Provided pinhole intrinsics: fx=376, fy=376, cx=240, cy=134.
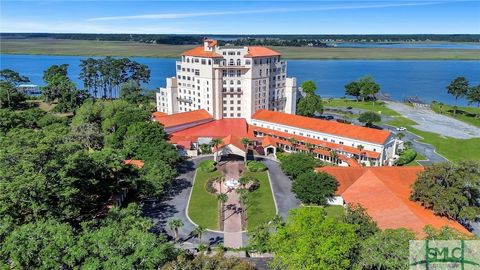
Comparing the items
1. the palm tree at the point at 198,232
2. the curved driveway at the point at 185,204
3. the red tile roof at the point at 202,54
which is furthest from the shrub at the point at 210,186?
the red tile roof at the point at 202,54

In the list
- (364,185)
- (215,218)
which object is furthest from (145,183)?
(364,185)

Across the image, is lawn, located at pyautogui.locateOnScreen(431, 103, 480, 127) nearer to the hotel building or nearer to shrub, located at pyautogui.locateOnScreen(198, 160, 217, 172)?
the hotel building

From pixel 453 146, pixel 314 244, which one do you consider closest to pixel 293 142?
pixel 453 146

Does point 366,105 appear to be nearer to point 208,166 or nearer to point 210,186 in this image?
point 208,166

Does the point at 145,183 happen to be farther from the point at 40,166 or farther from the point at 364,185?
the point at 364,185

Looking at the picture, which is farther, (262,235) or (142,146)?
(142,146)

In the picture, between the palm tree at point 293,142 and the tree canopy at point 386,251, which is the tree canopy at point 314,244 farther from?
the palm tree at point 293,142
